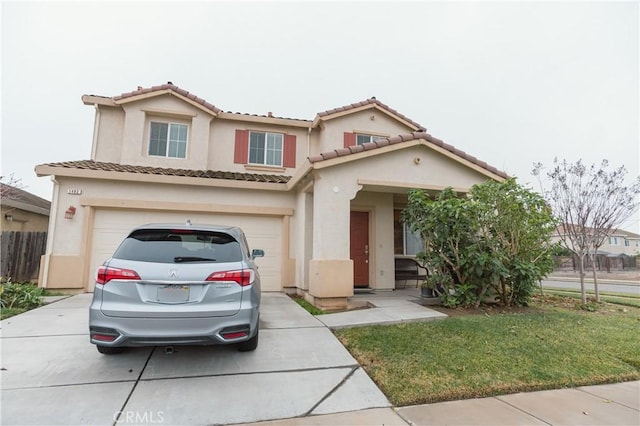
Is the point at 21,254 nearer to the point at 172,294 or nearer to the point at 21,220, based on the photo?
the point at 21,220

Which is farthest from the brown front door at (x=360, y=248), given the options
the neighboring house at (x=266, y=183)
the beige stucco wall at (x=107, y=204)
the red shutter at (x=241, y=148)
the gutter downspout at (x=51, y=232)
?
the gutter downspout at (x=51, y=232)

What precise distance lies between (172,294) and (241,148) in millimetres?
8953

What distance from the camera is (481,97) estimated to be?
17766 millimetres

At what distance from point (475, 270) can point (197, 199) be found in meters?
7.44

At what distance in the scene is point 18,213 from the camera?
505 inches

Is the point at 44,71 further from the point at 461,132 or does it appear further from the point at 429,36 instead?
the point at 461,132

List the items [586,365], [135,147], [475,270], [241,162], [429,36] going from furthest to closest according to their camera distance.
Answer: [429,36], [241,162], [135,147], [475,270], [586,365]

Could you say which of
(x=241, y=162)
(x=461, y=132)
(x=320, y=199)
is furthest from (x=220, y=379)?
(x=461, y=132)

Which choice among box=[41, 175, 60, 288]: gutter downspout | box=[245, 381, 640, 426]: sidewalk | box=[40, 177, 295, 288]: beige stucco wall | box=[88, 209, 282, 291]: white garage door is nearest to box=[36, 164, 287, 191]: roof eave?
box=[40, 177, 295, 288]: beige stucco wall

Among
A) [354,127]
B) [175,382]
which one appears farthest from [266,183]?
[175,382]

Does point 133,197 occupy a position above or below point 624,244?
above

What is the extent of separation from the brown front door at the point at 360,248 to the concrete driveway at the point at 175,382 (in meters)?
4.80

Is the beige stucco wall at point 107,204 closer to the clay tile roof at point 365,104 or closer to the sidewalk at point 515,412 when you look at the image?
the clay tile roof at point 365,104

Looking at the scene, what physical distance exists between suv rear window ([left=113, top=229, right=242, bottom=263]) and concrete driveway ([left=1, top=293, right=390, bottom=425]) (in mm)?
1347
